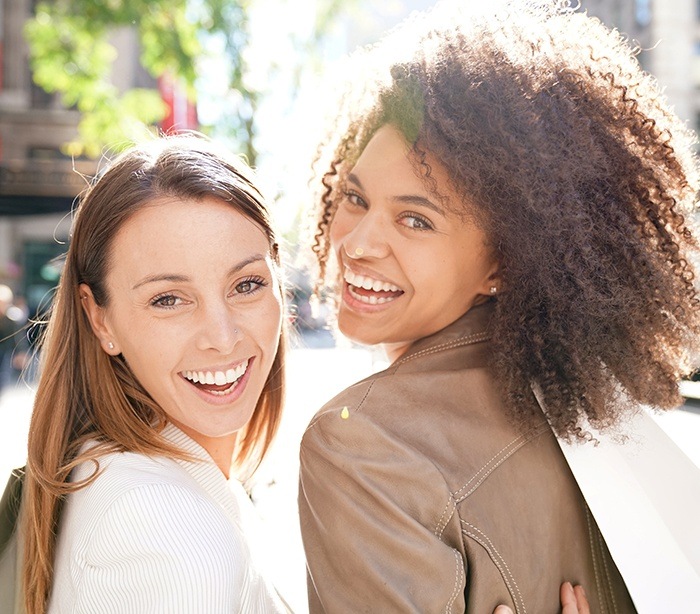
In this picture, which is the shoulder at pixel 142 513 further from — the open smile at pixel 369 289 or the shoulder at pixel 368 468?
the open smile at pixel 369 289

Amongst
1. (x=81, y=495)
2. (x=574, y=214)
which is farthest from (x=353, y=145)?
(x=81, y=495)

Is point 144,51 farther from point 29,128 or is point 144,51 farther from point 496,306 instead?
point 29,128

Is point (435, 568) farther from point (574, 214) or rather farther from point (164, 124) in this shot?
point (164, 124)

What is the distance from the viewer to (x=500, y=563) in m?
1.86

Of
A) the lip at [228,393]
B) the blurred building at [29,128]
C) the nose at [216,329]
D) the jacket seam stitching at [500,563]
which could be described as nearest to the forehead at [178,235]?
the nose at [216,329]

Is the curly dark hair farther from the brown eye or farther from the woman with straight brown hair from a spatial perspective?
the brown eye

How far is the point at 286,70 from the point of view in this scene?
1139 cm

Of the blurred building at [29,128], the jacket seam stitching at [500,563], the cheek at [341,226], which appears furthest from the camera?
the blurred building at [29,128]

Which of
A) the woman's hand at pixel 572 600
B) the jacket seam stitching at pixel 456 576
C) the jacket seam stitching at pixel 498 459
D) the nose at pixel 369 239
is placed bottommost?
the woman's hand at pixel 572 600

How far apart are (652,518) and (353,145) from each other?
169cm

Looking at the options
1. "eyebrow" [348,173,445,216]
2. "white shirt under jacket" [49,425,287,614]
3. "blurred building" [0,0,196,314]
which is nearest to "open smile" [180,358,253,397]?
"white shirt under jacket" [49,425,287,614]

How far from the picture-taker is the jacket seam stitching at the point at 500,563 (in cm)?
184

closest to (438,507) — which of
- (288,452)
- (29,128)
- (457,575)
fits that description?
(457,575)

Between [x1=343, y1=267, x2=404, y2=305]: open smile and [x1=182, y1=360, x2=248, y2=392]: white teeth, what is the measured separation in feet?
1.66
